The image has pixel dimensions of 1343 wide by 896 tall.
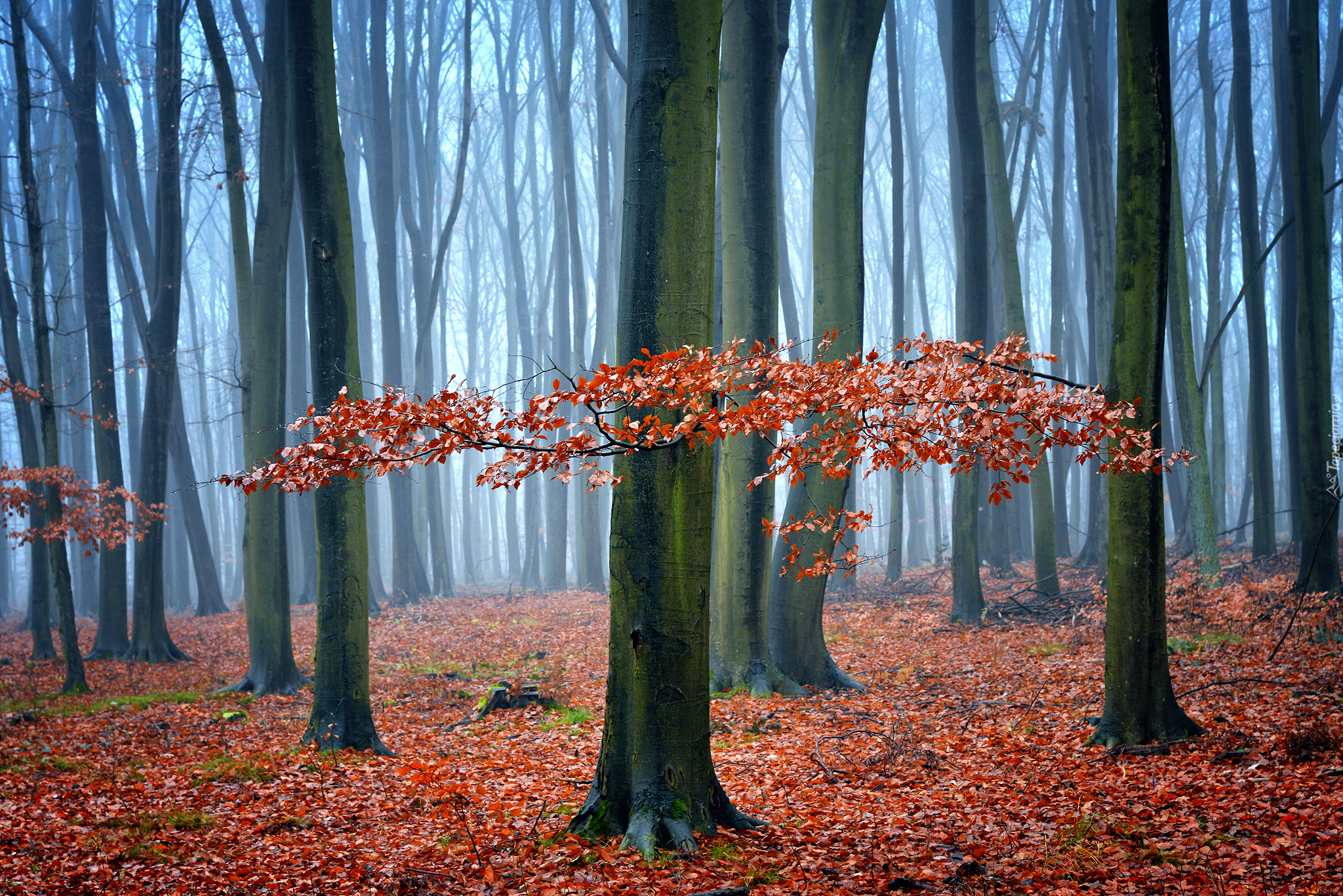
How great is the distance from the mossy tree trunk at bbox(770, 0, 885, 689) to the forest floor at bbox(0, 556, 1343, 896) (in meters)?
0.60

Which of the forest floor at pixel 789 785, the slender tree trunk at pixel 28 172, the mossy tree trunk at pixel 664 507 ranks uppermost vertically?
the slender tree trunk at pixel 28 172

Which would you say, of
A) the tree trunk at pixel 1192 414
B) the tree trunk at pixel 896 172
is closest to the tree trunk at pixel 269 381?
the tree trunk at pixel 896 172

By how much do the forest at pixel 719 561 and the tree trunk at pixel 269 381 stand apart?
0.07 metres

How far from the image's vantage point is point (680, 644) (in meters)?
4.25

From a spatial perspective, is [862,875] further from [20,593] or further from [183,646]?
[20,593]

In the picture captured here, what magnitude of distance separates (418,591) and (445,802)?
16.1m

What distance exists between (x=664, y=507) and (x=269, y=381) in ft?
26.3

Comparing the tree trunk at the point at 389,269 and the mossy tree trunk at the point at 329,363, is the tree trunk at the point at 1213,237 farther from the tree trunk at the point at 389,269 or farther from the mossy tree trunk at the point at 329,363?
the tree trunk at the point at 389,269

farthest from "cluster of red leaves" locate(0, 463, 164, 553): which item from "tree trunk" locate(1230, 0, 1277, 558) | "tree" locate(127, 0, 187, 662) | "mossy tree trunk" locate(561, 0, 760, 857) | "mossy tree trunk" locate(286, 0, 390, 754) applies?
"tree trunk" locate(1230, 0, 1277, 558)

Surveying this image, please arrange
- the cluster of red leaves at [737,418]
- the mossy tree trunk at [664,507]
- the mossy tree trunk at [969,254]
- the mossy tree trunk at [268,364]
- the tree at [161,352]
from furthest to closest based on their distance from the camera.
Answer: the tree at [161,352], the mossy tree trunk at [969,254], the mossy tree trunk at [268,364], the mossy tree trunk at [664,507], the cluster of red leaves at [737,418]

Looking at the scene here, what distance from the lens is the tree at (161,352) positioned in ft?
39.9

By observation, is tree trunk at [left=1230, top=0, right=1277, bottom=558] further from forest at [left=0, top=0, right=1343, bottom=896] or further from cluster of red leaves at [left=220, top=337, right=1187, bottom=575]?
cluster of red leaves at [left=220, top=337, right=1187, bottom=575]

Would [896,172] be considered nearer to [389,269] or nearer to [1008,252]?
[1008,252]

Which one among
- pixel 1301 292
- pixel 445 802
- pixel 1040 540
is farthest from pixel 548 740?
pixel 1301 292
